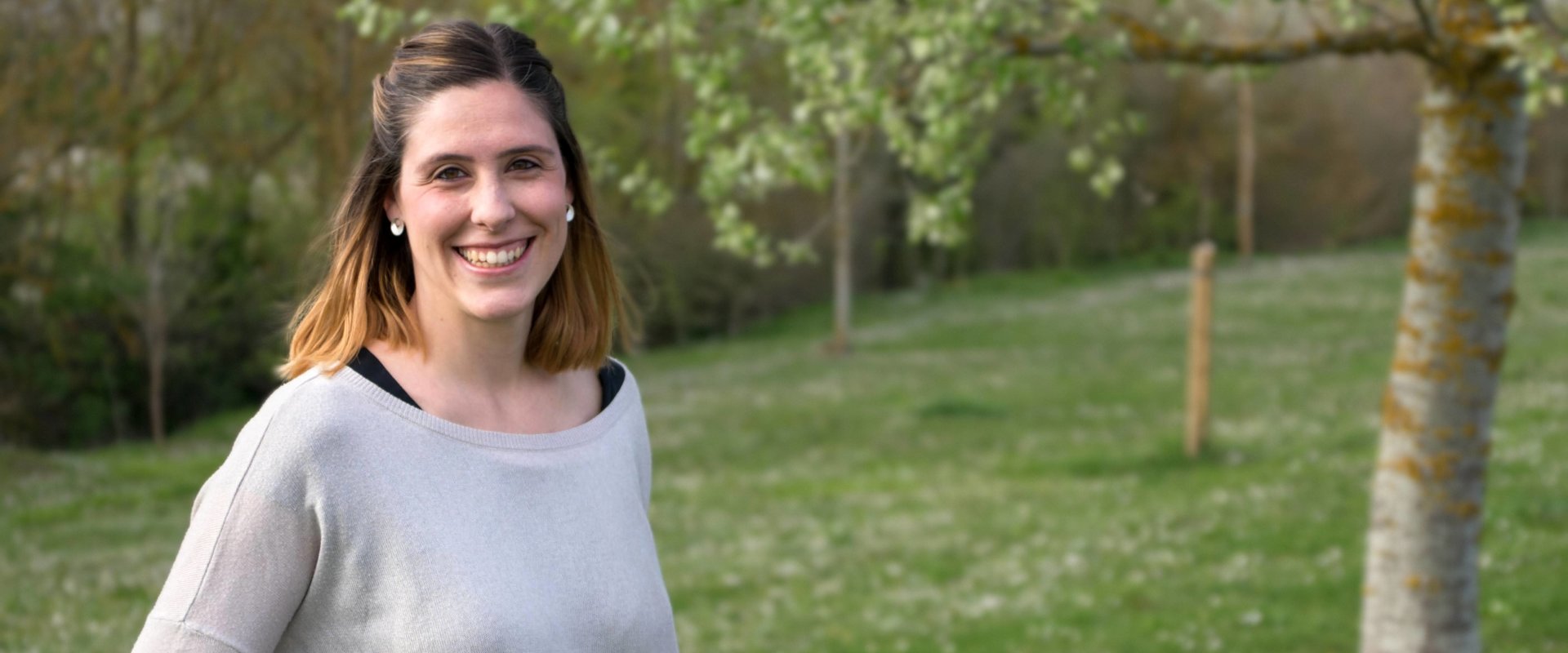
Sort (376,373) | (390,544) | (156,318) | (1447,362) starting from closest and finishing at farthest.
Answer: (390,544), (376,373), (1447,362), (156,318)

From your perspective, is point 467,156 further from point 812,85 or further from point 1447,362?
point 1447,362

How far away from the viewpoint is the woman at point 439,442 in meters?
2.06

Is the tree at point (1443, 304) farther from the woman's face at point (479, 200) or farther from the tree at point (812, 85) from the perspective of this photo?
the woman's face at point (479, 200)

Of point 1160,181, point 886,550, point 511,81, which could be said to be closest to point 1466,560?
point 511,81

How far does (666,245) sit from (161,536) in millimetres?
22554

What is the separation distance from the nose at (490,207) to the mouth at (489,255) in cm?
4

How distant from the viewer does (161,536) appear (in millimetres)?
12758

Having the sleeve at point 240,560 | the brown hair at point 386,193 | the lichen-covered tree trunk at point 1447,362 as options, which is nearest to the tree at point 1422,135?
the lichen-covered tree trunk at point 1447,362

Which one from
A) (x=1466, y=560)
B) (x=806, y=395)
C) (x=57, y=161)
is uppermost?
(x=57, y=161)

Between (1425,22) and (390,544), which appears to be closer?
(390,544)

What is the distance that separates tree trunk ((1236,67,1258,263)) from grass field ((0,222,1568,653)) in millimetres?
16478

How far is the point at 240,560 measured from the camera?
6.65 feet

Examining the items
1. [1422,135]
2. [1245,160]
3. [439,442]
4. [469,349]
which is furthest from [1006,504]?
[1245,160]

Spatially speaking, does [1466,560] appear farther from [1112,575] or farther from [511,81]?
[511,81]
